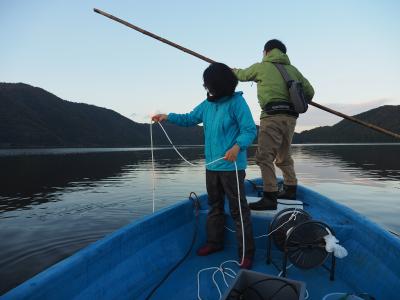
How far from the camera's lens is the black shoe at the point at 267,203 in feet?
14.7

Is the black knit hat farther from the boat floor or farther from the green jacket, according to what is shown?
the boat floor

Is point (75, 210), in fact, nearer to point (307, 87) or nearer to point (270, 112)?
point (270, 112)

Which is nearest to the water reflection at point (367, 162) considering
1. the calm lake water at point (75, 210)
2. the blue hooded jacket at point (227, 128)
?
the calm lake water at point (75, 210)

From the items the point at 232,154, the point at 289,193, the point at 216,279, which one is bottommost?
the point at 216,279

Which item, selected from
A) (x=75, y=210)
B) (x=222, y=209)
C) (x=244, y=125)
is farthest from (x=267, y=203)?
(x=75, y=210)

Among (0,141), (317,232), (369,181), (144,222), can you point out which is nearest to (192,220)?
(144,222)

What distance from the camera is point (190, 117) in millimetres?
4223

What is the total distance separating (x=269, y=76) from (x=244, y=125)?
1.57m

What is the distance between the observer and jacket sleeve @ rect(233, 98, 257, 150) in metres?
3.41

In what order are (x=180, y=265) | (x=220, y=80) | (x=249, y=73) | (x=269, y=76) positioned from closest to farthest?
(x=220, y=80), (x=180, y=265), (x=269, y=76), (x=249, y=73)

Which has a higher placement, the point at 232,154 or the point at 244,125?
the point at 244,125

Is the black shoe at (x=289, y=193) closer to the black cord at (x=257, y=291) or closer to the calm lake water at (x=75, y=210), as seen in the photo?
the black cord at (x=257, y=291)

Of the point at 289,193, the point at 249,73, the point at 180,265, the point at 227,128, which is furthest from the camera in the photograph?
the point at 289,193

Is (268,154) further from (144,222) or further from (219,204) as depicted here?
(144,222)
